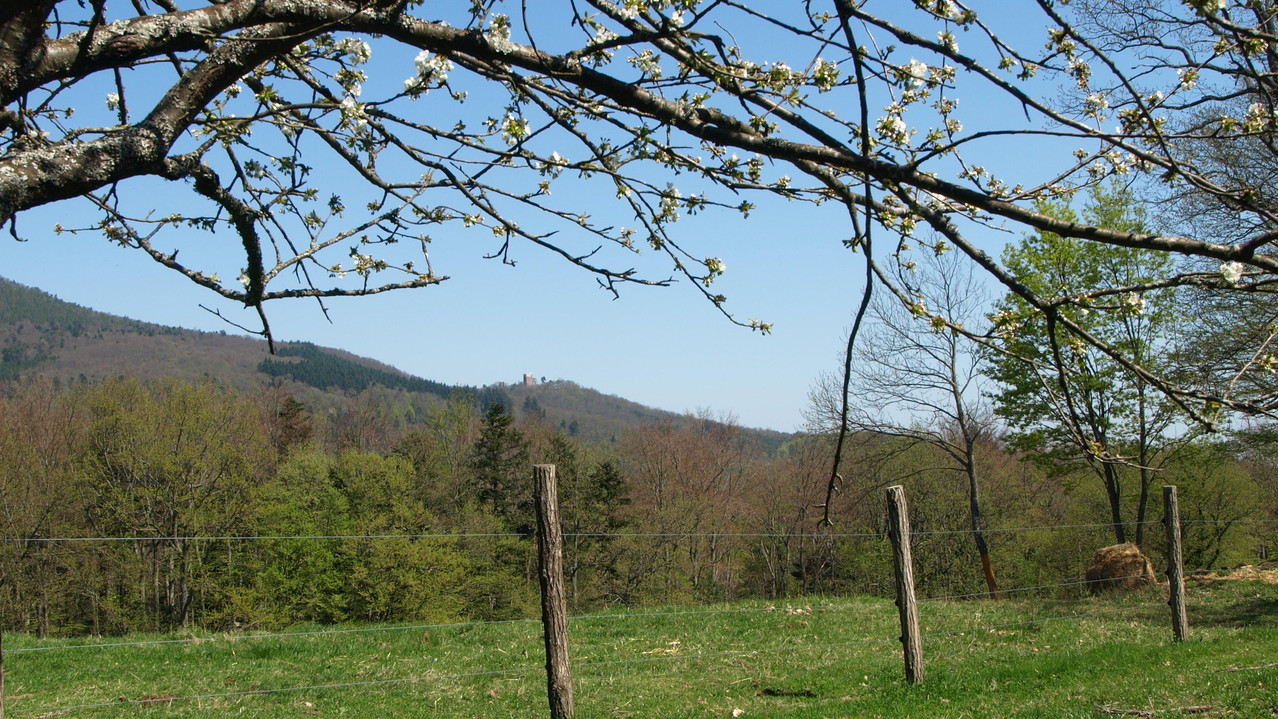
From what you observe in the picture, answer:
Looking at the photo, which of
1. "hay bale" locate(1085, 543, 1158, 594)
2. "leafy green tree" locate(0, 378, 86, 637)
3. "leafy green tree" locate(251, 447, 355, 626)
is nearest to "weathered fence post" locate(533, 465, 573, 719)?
"hay bale" locate(1085, 543, 1158, 594)

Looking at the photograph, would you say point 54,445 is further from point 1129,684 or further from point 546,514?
point 1129,684

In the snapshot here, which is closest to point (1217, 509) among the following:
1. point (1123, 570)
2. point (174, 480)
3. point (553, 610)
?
point (1123, 570)

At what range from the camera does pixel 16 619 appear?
26750 mm

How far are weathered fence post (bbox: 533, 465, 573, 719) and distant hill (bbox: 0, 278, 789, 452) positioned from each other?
100912 mm

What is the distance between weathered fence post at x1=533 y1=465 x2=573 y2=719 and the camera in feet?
17.7

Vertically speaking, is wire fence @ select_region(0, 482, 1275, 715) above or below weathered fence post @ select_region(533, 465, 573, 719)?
below

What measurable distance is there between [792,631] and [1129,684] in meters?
5.40

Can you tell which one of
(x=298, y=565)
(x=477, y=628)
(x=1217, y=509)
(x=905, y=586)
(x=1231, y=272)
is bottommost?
(x=298, y=565)

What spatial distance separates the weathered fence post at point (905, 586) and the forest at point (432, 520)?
13.2 meters

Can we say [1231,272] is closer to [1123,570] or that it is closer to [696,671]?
[696,671]

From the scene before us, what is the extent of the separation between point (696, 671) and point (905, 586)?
258cm

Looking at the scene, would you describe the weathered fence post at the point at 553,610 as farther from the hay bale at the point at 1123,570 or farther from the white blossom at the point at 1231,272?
the hay bale at the point at 1123,570

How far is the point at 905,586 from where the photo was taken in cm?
725

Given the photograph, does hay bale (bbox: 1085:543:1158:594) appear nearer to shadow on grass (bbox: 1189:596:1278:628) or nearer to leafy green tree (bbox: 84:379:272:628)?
shadow on grass (bbox: 1189:596:1278:628)
